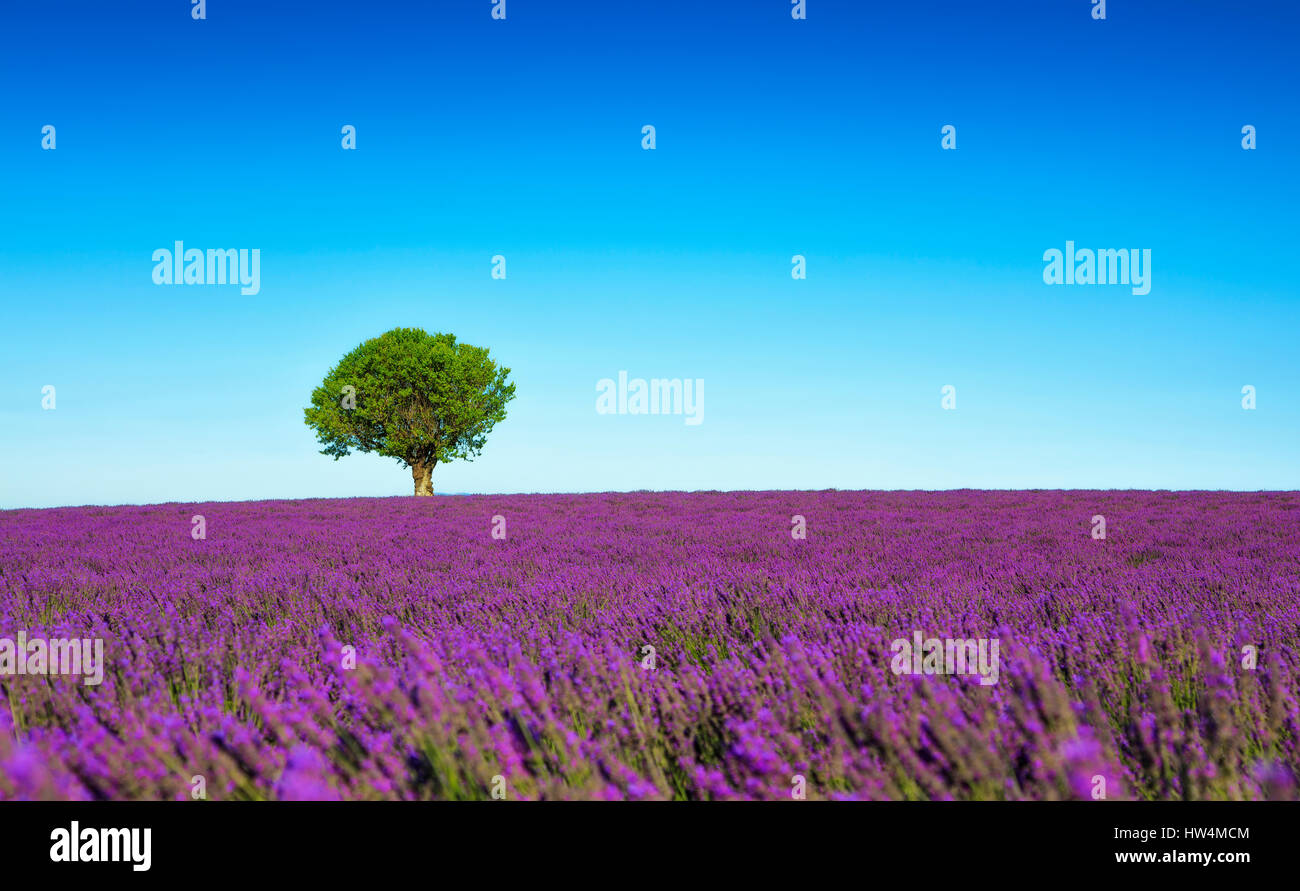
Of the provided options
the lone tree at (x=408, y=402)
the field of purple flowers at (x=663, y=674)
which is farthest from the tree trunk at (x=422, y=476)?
the field of purple flowers at (x=663, y=674)

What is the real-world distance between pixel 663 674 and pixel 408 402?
21.9m

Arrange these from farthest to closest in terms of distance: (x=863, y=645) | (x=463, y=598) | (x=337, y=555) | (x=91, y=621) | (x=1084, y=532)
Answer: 1. (x=1084, y=532)
2. (x=337, y=555)
3. (x=463, y=598)
4. (x=91, y=621)
5. (x=863, y=645)

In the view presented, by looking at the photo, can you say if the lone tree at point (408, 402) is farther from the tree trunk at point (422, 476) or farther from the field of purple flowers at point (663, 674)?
the field of purple flowers at point (663, 674)

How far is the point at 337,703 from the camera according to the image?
2438 mm

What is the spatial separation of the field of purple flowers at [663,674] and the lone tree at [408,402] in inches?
635

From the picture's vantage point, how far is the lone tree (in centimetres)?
2255

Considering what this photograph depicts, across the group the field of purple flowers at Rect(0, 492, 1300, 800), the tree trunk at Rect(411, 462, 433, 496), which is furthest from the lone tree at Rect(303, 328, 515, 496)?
the field of purple flowers at Rect(0, 492, 1300, 800)

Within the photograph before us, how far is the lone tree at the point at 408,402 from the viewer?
888 inches

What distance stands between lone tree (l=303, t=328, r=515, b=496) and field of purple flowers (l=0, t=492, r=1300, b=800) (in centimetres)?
1614

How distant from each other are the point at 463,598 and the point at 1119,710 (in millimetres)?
3298

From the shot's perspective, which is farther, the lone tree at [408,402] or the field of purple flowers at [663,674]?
the lone tree at [408,402]
